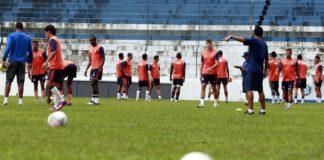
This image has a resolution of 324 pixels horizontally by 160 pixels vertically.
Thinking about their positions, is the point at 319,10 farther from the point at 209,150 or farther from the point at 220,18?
the point at 209,150

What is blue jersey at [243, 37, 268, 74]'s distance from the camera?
15.5 meters

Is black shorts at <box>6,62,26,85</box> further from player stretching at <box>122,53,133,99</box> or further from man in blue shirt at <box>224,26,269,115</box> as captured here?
player stretching at <box>122,53,133,99</box>

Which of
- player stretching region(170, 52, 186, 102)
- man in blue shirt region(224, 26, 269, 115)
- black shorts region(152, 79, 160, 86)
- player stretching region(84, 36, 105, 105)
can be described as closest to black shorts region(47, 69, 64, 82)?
player stretching region(84, 36, 105, 105)

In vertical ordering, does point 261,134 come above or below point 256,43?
below

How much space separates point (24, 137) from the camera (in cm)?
812

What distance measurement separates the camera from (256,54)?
1562 centimetres

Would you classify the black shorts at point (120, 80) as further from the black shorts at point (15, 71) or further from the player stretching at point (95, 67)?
the black shorts at point (15, 71)

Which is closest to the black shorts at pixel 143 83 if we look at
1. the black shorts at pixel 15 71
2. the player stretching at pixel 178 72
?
the player stretching at pixel 178 72

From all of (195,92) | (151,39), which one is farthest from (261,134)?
(151,39)

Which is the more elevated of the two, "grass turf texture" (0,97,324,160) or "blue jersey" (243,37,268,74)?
"blue jersey" (243,37,268,74)

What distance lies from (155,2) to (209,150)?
33553mm

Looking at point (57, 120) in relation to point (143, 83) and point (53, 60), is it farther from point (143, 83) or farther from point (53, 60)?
point (143, 83)

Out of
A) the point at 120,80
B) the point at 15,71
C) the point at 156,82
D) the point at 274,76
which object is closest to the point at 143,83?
the point at 156,82

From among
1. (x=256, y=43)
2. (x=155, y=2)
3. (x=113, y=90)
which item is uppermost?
(x=155, y=2)
